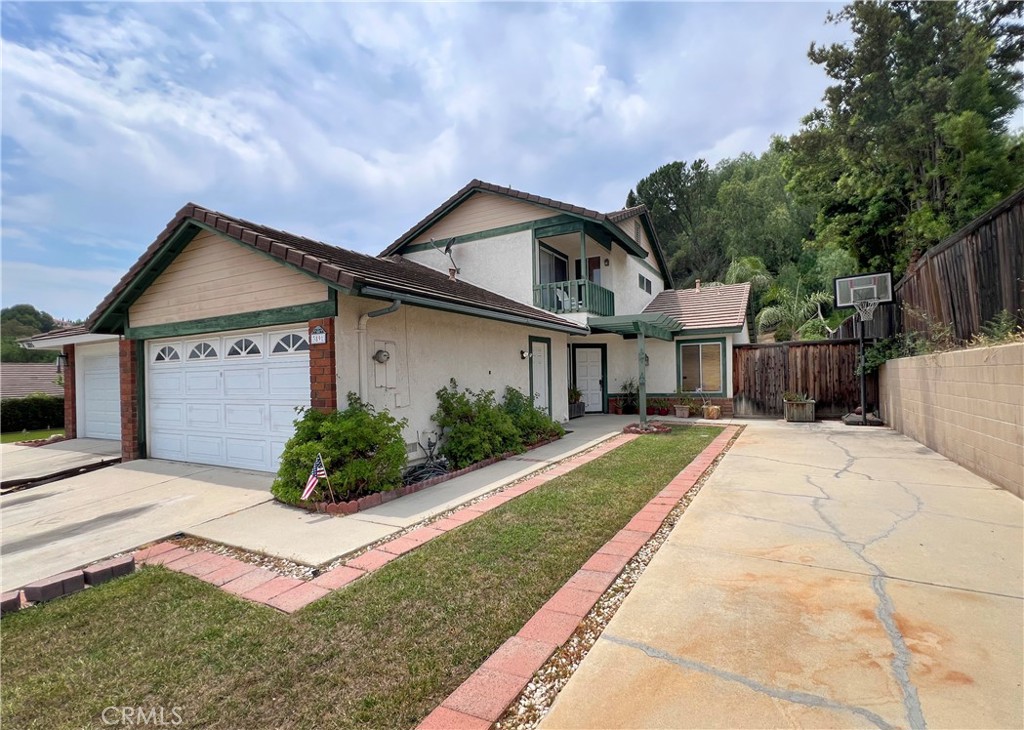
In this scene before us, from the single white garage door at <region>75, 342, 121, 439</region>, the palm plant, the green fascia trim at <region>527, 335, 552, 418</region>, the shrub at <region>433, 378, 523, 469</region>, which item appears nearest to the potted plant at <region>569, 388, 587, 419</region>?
the green fascia trim at <region>527, 335, 552, 418</region>

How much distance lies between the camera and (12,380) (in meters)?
19.9

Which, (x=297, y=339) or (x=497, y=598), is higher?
(x=297, y=339)

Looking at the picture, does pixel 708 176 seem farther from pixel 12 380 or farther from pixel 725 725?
pixel 12 380

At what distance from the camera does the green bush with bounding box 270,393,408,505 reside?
5.54 meters

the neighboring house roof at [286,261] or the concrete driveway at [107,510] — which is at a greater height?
the neighboring house roof at [286,261]

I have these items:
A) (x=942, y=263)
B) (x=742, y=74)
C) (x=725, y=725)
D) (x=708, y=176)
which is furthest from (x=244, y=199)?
(x=708, y=176)

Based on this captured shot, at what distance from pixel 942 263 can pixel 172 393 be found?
46.1 ft

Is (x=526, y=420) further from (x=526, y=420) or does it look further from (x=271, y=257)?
(x=271, y=257)

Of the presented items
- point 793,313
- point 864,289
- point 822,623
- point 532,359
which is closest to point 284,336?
point 532,359

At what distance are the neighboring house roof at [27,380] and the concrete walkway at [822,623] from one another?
2593 centimetres

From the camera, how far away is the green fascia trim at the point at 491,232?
44.1ft

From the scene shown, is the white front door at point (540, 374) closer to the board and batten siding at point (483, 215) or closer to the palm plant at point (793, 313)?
the board and batten siding at point (483, 215)

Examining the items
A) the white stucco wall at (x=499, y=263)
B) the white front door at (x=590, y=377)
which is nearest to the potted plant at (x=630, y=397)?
the white front door at (x=590, y=377)

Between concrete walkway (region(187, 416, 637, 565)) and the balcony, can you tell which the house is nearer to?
the balcony
